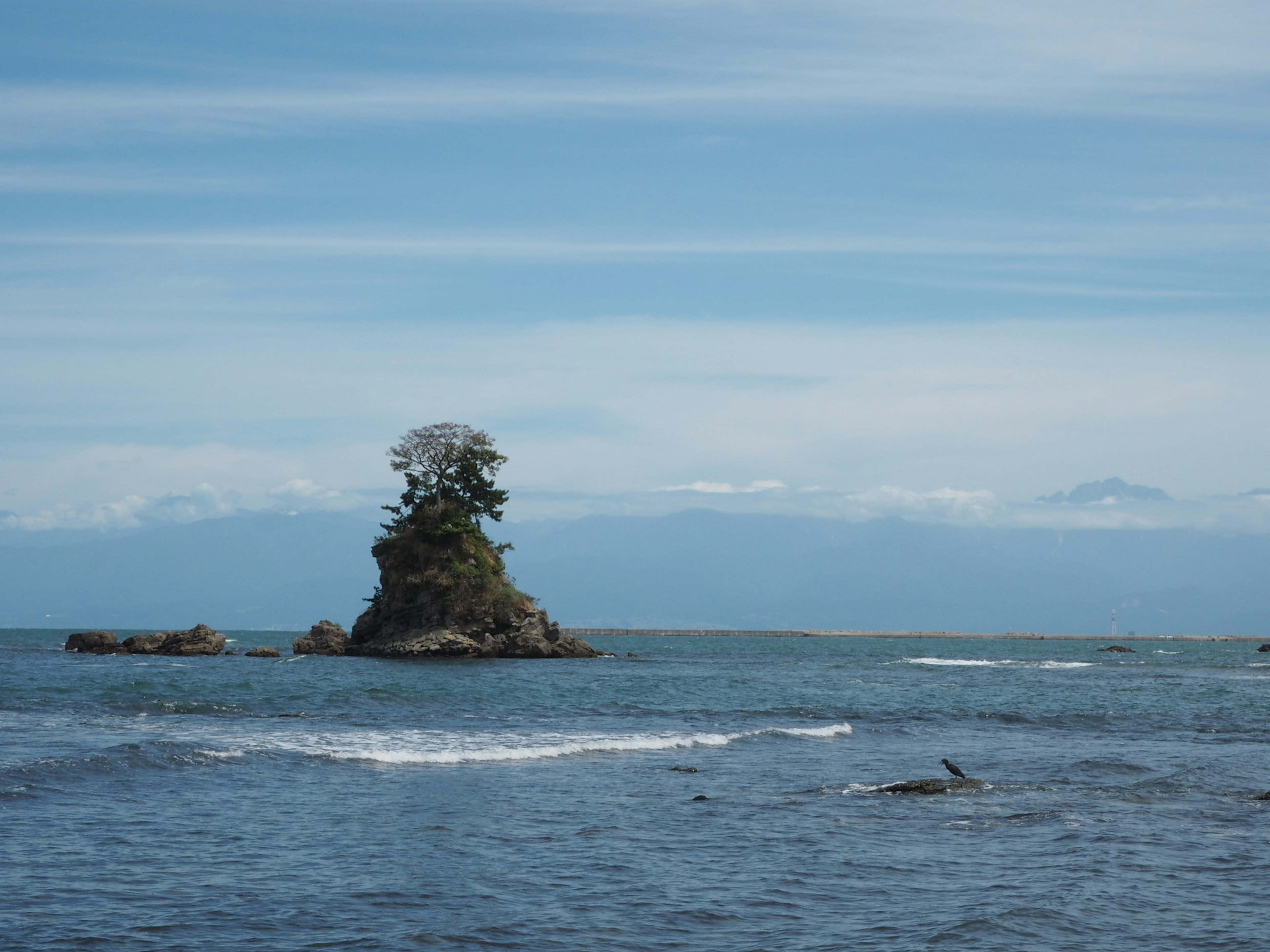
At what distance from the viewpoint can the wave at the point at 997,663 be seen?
9856 cm

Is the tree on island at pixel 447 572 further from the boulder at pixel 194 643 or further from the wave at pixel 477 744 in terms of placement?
the wave at pixel 477 744

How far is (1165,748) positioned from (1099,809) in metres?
14.2

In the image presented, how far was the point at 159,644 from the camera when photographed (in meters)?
91.9

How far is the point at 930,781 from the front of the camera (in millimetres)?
26156

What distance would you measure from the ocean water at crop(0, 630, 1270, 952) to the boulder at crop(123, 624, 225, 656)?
1729 inches

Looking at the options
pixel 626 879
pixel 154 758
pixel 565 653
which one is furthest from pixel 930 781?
pixel 565 653

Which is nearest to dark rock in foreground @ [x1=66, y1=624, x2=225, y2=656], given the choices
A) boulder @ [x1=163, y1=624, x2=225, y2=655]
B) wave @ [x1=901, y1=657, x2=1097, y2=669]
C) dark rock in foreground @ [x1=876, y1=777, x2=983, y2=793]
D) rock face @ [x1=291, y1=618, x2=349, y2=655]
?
boulder @ [x1=163, y1=624, x2=225, y2=655]

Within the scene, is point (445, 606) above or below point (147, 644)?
above

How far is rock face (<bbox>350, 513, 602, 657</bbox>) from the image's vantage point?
282ft

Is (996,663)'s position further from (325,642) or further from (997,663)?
(325,642)

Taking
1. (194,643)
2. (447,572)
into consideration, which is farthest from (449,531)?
(194,643)

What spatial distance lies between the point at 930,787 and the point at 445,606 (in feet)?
212

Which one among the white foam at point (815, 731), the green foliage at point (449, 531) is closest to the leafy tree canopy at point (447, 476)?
the green foliage at point (449, 531)

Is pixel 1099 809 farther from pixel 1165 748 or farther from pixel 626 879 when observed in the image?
pixel 1165 748
